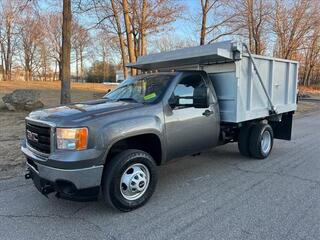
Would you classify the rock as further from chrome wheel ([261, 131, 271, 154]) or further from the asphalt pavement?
chrome wheel ([261, 131, 271, 154])

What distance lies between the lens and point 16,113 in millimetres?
12812

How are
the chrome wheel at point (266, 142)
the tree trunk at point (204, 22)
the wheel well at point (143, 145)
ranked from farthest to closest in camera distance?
the tree trunk at point (204, 22) < the chrome wheel at point (266, 142) < the wheel well at point (143, 145)

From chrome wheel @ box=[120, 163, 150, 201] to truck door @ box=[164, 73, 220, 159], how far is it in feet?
1.98

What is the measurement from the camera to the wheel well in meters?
4.09

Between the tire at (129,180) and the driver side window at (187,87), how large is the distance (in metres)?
1.15

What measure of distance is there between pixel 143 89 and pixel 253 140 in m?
2.82

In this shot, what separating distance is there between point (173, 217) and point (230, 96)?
2.73 metres

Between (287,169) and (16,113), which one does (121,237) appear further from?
(16,113)

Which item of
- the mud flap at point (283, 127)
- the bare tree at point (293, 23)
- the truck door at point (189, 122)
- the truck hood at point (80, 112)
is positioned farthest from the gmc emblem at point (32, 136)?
the bare tree at point (293, 23)

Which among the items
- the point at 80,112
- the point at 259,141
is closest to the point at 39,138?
the point at 80,112

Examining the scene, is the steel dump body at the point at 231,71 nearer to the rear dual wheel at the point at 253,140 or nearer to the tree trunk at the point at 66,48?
the rear dual wheel at the point at 253,140

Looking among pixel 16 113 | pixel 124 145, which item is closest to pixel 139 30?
pixel 16 113

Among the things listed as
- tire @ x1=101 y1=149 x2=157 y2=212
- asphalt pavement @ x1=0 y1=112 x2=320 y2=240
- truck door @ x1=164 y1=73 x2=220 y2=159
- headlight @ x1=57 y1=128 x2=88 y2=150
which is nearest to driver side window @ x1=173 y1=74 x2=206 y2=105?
truck door @ x1=164 y1=73 x2=220 y2=159

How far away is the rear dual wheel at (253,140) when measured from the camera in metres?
6.33
